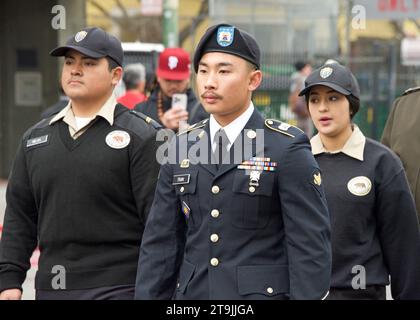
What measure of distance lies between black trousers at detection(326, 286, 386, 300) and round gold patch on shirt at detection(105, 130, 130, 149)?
1.34 m

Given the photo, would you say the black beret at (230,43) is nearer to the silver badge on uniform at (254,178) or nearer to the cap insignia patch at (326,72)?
the silver badge on uniform at (254,178)

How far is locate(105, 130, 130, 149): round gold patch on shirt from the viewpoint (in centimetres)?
525

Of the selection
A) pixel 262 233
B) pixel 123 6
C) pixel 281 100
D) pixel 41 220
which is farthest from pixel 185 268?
pixel 123 6

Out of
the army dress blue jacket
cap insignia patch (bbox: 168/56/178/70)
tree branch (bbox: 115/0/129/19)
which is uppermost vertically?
tree branch (bbox: 115/0/129/19)

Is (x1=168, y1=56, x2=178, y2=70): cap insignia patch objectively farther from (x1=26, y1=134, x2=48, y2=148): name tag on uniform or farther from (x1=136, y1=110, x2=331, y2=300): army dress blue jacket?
(x1=136, y1=110, x2=331, y2=300): army dress blue jacket

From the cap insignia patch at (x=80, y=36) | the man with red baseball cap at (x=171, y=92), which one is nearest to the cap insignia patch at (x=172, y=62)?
the man with red baseball cap at (x=171, y=92)

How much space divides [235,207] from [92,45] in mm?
1387

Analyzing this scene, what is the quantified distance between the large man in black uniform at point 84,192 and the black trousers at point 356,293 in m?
1.11

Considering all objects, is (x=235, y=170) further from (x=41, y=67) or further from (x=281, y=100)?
(x=41, y=67)

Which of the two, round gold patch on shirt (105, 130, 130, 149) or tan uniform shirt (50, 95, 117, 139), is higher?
tan uniform shirt (50, 95, 117, 139)

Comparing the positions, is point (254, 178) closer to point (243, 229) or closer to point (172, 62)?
point (243, 229)

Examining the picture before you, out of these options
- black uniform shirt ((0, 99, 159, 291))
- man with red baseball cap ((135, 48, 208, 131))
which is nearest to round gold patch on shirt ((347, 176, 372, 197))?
black uniform shirt ((0, 99, 159, 291))

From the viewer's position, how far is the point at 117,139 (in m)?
5.27
